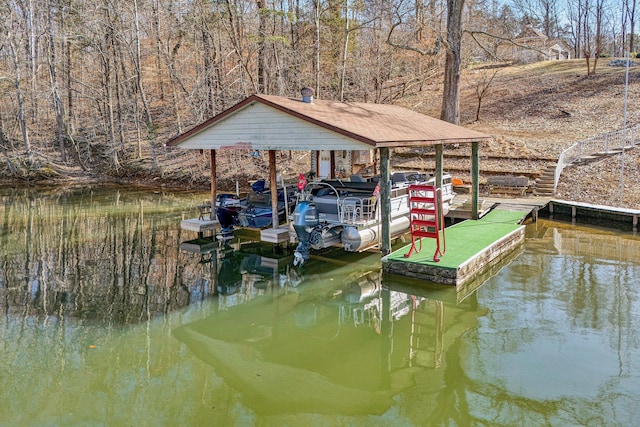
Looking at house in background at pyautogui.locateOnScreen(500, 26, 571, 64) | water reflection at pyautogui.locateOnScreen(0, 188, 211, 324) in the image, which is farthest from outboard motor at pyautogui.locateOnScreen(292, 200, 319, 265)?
house in background at pyautogui.locateOnScreen(500, 26, 571, 64)

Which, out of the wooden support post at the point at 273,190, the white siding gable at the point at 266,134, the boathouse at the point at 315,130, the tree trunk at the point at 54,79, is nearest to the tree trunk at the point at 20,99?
the tree trunk at the point at 54,79

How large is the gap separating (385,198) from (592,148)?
13.6 meters

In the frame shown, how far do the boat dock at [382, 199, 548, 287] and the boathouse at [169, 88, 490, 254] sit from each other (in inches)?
31.3

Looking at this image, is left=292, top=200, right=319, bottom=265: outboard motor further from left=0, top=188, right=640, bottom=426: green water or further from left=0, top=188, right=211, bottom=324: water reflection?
left=0, top=188, right=211, bottom=324: water reflection

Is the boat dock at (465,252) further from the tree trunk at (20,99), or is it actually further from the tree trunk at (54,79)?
the tree trunk at (54,79)

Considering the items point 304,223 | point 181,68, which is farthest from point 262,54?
point 304,223

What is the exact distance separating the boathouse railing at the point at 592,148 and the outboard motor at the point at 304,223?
10.2 metres

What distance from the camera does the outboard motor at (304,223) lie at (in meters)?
10.6

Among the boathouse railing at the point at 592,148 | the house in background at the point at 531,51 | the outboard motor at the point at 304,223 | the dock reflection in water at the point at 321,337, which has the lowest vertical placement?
the dock reflection in water at the point at 321,337

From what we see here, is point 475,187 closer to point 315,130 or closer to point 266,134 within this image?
point 315,130

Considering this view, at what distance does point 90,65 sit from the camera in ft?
108

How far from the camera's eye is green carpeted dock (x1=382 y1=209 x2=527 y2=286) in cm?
920

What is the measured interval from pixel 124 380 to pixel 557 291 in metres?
6.95

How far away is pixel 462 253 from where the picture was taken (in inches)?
394
